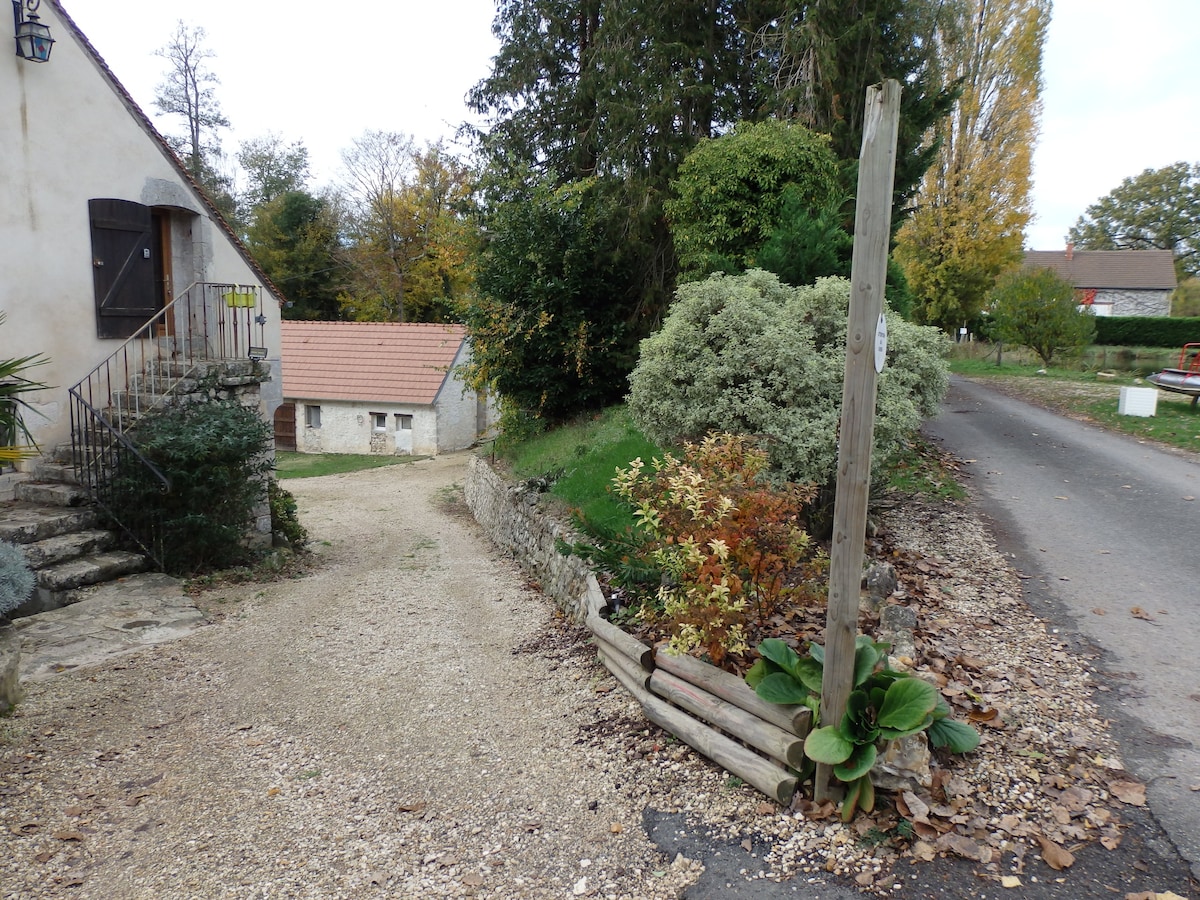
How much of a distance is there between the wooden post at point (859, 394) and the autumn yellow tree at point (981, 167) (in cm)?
2653

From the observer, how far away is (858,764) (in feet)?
13.5

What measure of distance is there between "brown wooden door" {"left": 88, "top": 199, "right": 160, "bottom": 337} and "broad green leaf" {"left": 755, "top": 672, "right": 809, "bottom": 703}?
10276 mm

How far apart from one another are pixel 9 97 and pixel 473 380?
8958 millimetres

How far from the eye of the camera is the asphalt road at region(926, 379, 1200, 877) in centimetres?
459

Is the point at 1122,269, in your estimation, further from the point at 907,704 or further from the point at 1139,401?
the point at 907,704

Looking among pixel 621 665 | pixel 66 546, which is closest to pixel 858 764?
pixel 621 665

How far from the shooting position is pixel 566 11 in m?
18.1

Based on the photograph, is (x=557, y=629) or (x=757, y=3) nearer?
(x=557, y=629)

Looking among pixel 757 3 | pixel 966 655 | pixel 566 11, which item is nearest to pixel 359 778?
pixel 966 655

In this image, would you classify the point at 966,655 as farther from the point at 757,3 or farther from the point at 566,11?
the point at 566,11

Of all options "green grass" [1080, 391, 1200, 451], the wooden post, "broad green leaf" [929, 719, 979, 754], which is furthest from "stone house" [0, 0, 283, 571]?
"green grass" [1080, 391, 1200, 451]

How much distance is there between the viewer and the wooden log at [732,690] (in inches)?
174

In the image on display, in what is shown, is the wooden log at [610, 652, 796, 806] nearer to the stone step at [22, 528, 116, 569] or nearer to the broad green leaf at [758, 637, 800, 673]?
the broad green leaf at [758, 637, 800, 673]

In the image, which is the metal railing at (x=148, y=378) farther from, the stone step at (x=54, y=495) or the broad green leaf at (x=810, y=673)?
the broad green leaf at (x=810, y=673)
